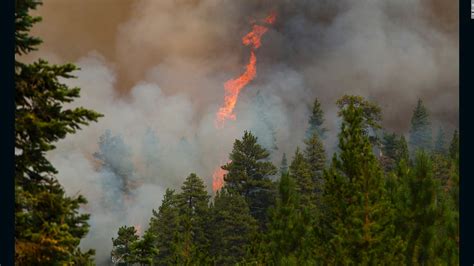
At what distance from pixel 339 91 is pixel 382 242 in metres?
137

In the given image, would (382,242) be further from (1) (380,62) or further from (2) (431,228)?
(1) (380,62)

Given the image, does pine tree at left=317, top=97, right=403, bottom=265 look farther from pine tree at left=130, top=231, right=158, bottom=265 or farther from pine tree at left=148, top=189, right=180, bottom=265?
pine tree at left=148, top=189, right=180, bottom=265

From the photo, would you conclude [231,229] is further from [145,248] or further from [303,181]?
[145,248]

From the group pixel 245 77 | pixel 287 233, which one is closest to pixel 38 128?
pixel 287 233

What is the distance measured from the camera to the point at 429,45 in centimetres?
15300

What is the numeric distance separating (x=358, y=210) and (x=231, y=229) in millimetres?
29666

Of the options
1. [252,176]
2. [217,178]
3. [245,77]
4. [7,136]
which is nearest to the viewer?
[7,136]

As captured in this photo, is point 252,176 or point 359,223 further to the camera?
point 252,176

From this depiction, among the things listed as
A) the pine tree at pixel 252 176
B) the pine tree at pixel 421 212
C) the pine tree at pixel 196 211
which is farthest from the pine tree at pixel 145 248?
the pine tree at pixel 252 176
